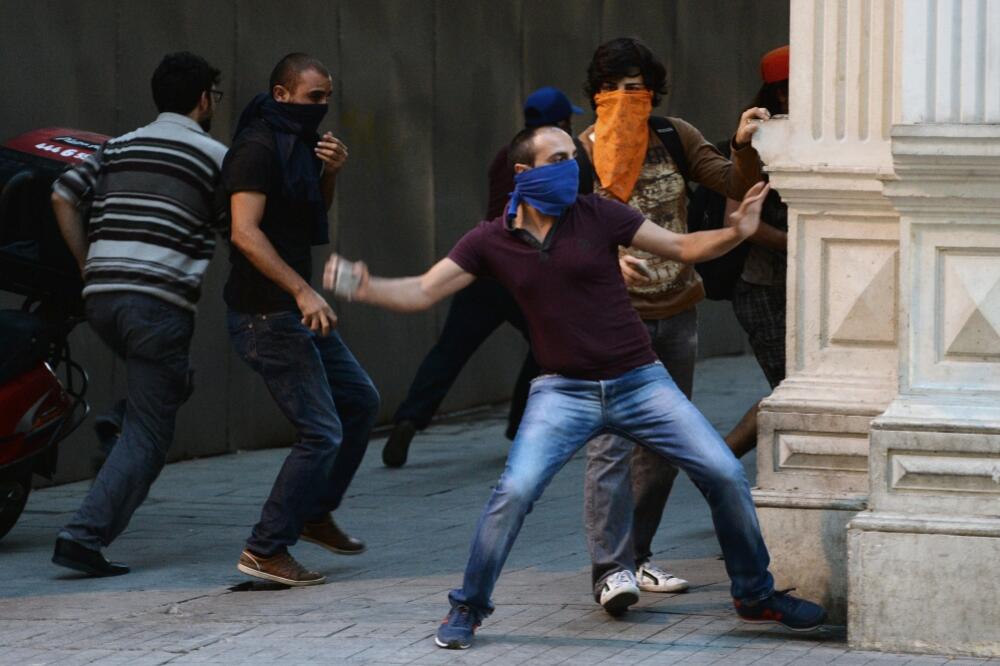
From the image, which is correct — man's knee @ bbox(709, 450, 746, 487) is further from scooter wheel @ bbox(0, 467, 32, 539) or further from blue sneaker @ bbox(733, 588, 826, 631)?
scooter wheel @ bbox(0, 467, 32, 539)

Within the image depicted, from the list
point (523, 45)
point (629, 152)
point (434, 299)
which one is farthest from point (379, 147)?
point (434, 299)

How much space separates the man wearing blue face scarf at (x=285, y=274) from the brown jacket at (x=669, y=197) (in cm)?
102

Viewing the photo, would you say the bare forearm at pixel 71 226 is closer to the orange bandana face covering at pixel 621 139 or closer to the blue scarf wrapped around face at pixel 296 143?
the blue scarf wrapped around face at pixel 296 143

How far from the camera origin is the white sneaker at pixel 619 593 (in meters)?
6.78

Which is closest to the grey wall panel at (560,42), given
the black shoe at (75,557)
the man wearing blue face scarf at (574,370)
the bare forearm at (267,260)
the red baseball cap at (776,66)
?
the red baseball cap at (776,66)

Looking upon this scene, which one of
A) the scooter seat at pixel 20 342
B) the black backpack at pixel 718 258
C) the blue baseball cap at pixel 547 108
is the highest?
the blue baseball cap at pixel 547 108

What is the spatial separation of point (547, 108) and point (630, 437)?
215cm

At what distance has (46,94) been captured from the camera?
32.8ft

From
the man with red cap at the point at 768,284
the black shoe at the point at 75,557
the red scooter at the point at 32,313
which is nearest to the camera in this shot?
the black shoe at the point at 75,557

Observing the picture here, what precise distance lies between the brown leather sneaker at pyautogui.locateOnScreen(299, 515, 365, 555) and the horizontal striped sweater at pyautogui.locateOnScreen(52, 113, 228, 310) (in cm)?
96

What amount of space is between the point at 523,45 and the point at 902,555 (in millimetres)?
8041

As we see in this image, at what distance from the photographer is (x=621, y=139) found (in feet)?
24.0

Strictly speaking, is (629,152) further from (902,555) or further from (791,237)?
(902,555)

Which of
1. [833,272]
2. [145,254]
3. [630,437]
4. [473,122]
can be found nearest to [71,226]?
[145,254]
